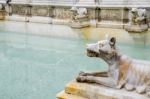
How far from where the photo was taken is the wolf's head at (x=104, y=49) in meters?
3.56

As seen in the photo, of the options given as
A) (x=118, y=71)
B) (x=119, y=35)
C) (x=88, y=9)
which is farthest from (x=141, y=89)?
(x=88, y=9)

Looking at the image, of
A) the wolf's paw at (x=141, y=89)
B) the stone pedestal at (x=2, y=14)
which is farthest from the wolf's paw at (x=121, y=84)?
the stone pedestal at (x=2, y=14)

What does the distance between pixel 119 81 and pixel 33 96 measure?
5.23ft

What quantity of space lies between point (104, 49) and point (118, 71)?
29cm

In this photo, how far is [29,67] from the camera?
247 inches

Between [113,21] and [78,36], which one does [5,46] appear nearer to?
[78,36]

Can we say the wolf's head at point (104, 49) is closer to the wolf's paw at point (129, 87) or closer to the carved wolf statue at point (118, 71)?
the carved wolf statue at point (118, 71)

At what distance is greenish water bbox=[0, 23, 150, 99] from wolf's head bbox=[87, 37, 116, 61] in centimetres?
126

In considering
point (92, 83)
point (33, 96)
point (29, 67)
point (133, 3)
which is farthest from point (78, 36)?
point (92, 83)

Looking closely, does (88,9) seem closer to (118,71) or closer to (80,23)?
(80,23)

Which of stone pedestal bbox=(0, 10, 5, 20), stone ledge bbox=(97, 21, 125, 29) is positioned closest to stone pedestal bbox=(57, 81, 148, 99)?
stone ledge bbox=(97, 21, 125, 29)

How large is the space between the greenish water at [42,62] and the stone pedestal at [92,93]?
3.23 ft

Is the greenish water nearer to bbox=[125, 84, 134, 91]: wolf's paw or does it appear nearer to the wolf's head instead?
the wolf's head

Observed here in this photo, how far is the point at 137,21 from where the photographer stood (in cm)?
1009
